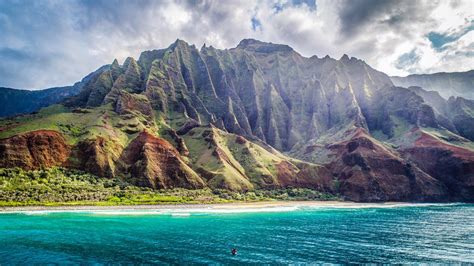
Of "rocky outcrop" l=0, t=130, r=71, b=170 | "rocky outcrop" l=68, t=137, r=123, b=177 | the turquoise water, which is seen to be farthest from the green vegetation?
the turquoise water

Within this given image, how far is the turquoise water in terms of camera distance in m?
60.5

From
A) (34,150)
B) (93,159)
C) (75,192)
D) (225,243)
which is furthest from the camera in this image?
(93,159)

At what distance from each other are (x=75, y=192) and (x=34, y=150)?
38073 millimetres

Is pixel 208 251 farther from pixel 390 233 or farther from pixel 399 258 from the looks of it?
pixel 390 233

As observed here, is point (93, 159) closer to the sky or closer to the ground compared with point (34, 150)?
closer to the ground

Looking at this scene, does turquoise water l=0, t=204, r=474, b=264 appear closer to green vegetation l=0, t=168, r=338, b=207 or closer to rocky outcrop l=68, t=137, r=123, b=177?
green vegetation l=0, t=168, r=338, b=207

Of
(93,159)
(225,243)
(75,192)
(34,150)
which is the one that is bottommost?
(225,243)

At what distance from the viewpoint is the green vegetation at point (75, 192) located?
14900 centimetres

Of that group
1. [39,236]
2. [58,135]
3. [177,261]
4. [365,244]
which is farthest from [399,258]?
[58,135]

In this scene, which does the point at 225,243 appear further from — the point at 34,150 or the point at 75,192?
the point at 34,150

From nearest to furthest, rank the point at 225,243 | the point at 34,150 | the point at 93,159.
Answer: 1. the point at 225,243
2. the point at 34,150
3. the point at 93,159

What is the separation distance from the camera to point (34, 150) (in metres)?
179

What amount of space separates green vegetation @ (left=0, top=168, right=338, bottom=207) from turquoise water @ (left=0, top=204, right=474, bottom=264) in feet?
150

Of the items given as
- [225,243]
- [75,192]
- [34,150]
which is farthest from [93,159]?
[225,243]
